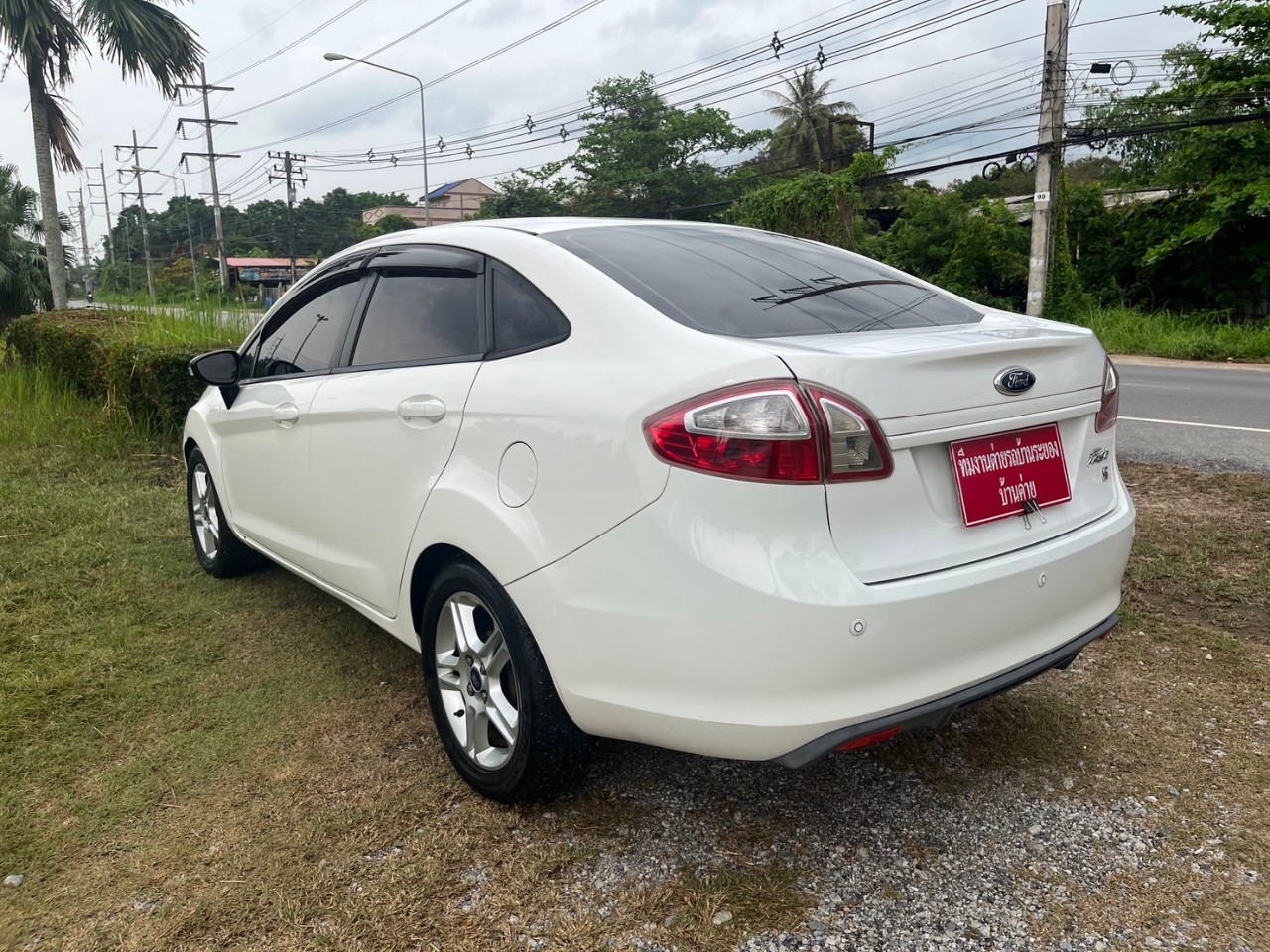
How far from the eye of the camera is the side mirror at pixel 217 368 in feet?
12.8

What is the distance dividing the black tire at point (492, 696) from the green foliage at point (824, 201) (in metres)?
21.4

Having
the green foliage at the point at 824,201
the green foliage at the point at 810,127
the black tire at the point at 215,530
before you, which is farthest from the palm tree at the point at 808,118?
the black tire at the point at 215,530

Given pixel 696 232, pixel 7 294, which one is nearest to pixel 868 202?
pixel 7 294

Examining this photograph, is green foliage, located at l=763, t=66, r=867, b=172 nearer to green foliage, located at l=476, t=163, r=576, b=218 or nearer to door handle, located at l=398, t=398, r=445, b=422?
green foliage, located at l=476, t=163, r=576, b=218

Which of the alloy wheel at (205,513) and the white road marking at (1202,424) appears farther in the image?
the white road marking at (1202,424)

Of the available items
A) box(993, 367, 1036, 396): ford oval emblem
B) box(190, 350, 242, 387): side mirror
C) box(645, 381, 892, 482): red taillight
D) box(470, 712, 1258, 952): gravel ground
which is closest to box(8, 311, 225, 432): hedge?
box(190, 350, 242, 387): side mirror

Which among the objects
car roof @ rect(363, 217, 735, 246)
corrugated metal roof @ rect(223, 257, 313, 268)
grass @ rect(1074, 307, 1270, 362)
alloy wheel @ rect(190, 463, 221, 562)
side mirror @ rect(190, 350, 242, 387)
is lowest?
alloy wheel @ rect(190, 463, 221, 562)

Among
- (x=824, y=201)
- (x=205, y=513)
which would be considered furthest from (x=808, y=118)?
(x=205, y=513)

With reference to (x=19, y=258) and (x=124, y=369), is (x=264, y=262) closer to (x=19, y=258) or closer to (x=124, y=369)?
(x=19, y=258)

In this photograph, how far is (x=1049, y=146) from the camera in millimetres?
17328

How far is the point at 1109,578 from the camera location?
2.45 m

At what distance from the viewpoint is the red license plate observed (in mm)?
2113

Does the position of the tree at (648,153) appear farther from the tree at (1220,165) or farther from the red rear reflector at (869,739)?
the red rear reflector at (869,739)

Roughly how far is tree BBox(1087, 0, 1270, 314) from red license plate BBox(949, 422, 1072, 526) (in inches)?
702
